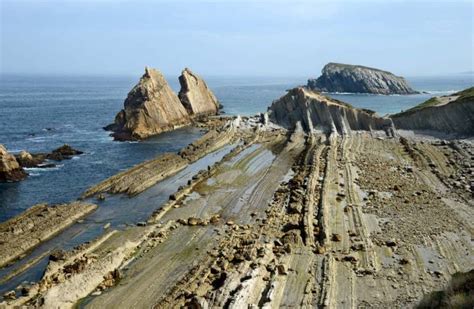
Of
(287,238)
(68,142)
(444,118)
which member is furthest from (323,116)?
(287,238)

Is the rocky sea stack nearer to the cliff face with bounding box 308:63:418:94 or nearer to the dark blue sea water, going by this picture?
the dark blue sea water

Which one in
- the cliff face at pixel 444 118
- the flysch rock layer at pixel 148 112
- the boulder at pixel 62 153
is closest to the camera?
the boulder at pixel 62 153

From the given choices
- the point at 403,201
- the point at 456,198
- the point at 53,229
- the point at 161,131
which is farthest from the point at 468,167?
the point at 161,131

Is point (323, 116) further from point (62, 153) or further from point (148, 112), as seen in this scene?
point (62, 153)

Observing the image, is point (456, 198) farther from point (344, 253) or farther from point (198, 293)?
point (198, 293)

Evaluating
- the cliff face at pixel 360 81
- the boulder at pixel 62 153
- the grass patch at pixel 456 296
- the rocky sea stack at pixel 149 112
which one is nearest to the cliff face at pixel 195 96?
the rocky sea stack at pixel 149 112

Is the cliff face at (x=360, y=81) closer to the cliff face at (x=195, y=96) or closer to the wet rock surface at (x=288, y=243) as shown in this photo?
the cliff face at (x=195, y=96)

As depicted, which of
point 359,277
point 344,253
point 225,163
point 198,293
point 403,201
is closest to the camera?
point 198,293
